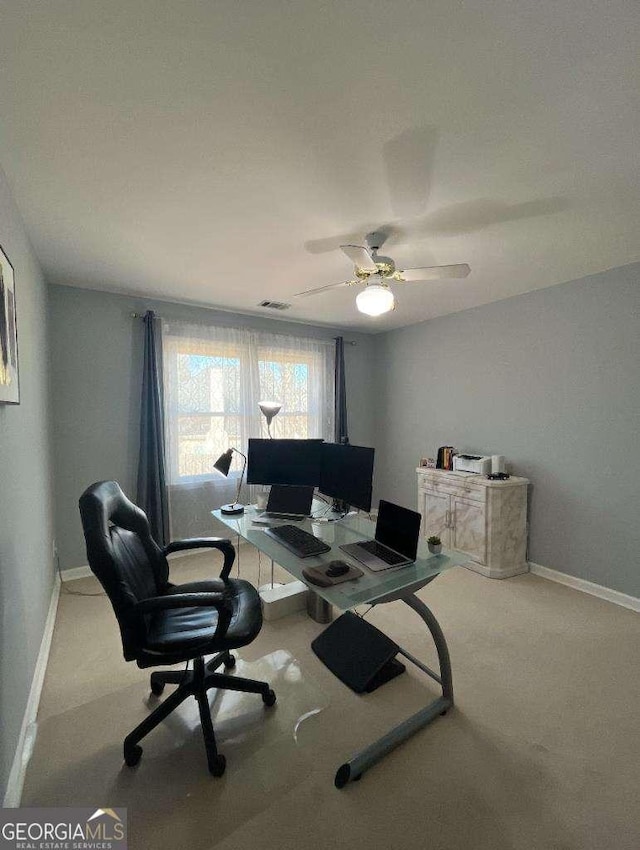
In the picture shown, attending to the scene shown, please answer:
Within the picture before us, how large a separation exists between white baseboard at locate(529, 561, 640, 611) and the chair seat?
269 cm

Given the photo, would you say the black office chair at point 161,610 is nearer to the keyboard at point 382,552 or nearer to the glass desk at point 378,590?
the glass desk at point 378,590

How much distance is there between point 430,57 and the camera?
1.06 metres

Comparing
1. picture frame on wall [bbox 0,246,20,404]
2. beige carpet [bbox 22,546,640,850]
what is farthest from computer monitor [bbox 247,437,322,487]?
picture frame on wall [bbox 0,246,20,404]

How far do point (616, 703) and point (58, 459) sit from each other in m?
3.98

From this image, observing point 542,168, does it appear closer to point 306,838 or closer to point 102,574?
point 102,574

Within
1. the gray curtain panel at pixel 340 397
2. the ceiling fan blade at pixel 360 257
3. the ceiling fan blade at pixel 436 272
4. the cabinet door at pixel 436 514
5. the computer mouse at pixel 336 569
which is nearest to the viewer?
the computer mouse at pixel 336 569

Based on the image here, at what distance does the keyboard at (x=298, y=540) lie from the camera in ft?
5.79

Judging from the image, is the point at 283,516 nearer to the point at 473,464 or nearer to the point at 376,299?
the point at 376,299

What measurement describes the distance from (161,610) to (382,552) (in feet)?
3.26

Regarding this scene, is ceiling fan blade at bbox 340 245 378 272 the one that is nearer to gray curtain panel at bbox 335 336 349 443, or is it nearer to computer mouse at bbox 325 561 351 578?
computer mouse at bbox 325 561 351 578

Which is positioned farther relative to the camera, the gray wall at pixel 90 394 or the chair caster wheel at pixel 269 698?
the gray wall at pixel 90 394

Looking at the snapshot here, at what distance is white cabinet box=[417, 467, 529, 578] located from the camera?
3.10 metres

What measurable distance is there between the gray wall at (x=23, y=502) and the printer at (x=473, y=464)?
3.34 meters

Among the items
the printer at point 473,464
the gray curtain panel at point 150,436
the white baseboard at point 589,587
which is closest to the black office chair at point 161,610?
the gray curtain panel at point 150,436
